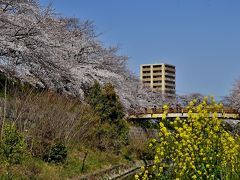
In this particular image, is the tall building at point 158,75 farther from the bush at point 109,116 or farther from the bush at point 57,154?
the bush at point 57,154

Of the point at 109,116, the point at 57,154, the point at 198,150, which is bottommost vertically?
the point at 57,154

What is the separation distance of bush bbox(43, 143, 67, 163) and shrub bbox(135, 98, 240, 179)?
768 centimetres

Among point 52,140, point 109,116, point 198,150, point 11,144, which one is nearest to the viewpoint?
point 198,150

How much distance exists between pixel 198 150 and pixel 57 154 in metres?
8.65

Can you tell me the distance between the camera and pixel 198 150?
303 inches

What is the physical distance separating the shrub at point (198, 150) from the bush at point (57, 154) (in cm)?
768

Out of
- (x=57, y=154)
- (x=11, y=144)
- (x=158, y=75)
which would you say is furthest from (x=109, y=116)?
(x=158, y=75)

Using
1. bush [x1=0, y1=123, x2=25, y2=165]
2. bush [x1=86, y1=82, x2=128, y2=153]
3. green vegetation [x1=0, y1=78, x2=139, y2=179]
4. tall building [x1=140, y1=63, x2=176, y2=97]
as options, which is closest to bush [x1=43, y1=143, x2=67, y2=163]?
green vegetation [x1=0, y1=78, x2=139, y2=179]

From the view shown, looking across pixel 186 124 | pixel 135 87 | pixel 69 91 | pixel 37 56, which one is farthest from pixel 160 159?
pixel 135 87

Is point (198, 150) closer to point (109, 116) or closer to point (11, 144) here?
point (11, 144)

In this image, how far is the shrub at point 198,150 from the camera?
24.3 ft

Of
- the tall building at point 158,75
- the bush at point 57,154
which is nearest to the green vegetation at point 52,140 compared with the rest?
the bush at point 57,154

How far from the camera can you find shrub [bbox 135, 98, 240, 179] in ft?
24.3

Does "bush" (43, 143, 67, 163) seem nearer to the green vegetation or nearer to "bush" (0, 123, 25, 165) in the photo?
the green vegetation
